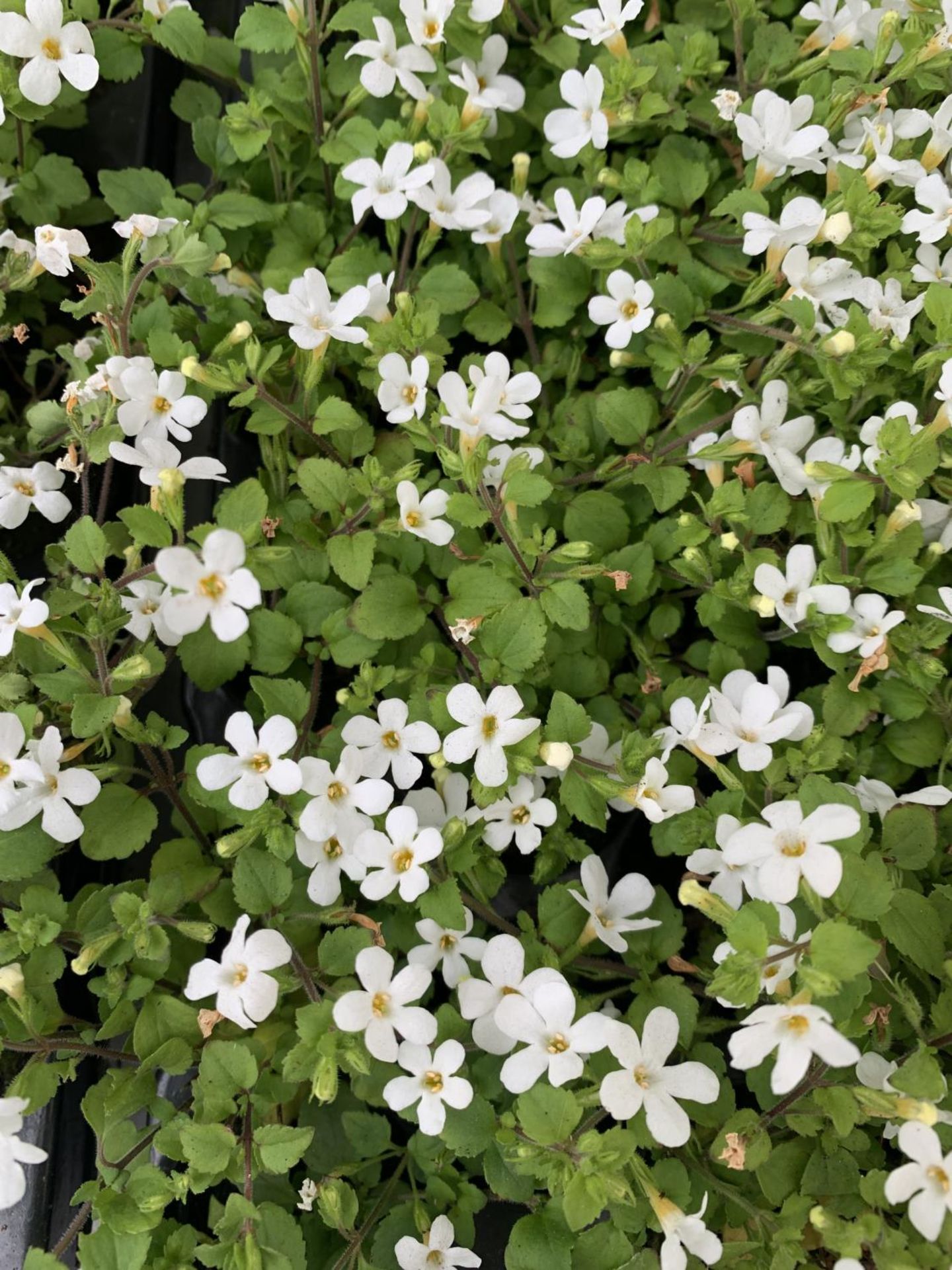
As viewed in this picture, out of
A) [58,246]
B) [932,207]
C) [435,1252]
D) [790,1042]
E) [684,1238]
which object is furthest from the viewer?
[932,207]

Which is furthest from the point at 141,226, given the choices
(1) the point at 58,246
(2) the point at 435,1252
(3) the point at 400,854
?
(2) the point at 435,1252

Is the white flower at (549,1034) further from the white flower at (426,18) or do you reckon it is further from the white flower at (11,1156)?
the white flower at (426,18)

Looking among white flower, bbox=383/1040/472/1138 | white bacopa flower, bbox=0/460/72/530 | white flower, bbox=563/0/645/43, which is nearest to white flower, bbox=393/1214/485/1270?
white flower, bbox=383/1040/472/1138

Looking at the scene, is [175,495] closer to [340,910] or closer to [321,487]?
[321,487]

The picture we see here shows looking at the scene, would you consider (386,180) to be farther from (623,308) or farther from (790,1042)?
(790,1042)

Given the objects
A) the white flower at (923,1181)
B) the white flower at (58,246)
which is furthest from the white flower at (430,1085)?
the white flower at (58,246)
